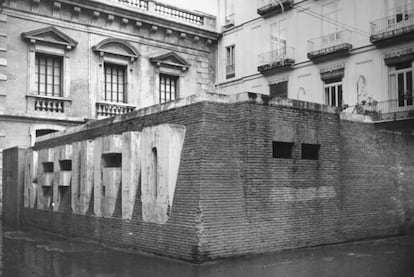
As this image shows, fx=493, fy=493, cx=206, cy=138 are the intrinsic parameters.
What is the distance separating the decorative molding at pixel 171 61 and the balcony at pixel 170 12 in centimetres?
202

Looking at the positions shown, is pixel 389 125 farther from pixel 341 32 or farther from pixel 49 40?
pixel 49 40

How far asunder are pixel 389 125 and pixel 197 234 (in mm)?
13999

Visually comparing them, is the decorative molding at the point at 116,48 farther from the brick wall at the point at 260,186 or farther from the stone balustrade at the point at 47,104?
the brick wall at the point at 260,186

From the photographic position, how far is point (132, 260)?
1009cm

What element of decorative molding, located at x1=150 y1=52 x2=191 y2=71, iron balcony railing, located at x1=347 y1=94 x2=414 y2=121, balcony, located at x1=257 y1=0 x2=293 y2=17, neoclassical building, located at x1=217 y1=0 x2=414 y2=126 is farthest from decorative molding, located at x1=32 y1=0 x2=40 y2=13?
iron balcony railing, located at x1=347 y1=94 x2=414 y2=121

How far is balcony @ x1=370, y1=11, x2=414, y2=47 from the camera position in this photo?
20.2 m

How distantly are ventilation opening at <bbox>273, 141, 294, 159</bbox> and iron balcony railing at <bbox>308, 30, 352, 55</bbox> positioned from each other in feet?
40.9

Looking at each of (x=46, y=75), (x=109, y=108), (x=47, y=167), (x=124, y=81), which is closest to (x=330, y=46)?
(x=124, y=81)

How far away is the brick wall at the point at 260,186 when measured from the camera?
32.1ft

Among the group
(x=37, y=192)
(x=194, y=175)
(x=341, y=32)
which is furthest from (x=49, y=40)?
(x=194, y=175)

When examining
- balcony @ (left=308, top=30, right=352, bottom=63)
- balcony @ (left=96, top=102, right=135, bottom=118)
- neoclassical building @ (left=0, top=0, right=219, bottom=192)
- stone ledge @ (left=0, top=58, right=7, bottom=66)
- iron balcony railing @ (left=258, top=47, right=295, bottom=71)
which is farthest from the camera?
iron balcony railing @ (left=258, top=47, right=295, bottom=71)

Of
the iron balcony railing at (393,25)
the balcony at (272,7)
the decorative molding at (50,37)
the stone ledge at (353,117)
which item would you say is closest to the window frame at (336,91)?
the iron balcony railing at (393,25)

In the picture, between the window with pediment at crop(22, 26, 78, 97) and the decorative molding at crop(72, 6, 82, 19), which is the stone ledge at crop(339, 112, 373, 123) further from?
the decorative molding at crop(72, 6, 82, 19)

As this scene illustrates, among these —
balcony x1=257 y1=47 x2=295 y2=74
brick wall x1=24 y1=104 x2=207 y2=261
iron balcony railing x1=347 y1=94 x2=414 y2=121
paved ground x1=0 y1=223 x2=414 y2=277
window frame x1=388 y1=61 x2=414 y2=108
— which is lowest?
paved ground x1=0 y1=223 x2=414 y2=277
